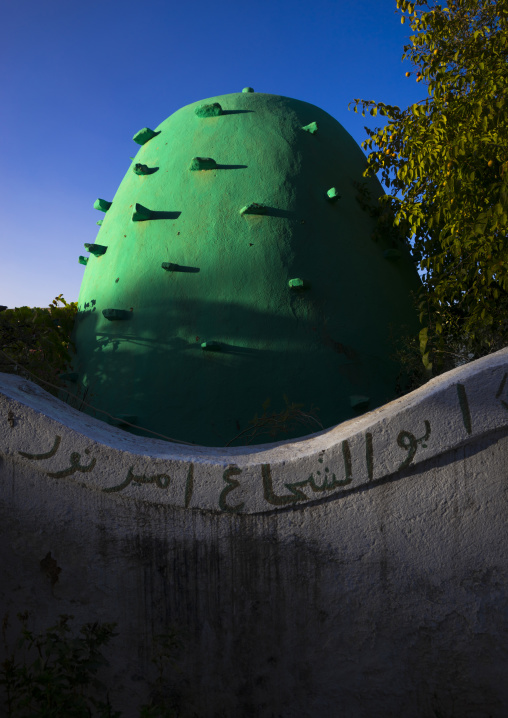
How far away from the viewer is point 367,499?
95.1 inches

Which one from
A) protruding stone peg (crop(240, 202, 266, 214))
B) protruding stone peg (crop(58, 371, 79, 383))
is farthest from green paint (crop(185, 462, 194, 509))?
protruding stone peg (crop(58, 371, 79, 383))

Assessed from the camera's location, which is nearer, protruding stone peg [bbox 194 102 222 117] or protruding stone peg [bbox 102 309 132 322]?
protruding stone peg [bbox 102 309 132 322]

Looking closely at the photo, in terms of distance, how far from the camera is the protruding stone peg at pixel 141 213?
538 cm

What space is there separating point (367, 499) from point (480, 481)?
18.7 inches

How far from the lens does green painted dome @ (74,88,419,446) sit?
484cm

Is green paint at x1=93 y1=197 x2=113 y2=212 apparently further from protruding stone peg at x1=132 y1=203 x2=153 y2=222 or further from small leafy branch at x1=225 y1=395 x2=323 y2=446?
small leafy branch at x1=225 y1=395 x2=323 y2=446

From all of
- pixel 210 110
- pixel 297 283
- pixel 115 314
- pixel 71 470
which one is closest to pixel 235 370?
pixel 297 283

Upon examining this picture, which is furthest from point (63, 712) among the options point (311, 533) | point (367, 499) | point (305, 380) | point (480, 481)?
point (305, 380)

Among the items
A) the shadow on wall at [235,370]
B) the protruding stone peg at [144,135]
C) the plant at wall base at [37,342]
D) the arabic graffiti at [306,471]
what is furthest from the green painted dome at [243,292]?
the arabic graffiti at [306,471]

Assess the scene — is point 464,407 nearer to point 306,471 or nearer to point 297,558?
point 306,471

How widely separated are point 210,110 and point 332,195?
1.61 m

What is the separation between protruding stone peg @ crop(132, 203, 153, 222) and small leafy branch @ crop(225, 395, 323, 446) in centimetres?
220

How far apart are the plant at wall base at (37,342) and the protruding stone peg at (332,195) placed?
294 centimetres

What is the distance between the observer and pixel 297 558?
2404 mm
